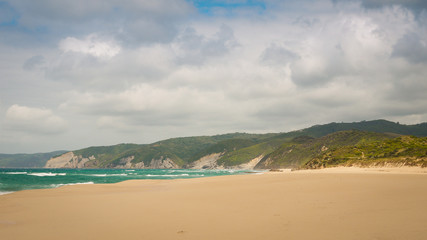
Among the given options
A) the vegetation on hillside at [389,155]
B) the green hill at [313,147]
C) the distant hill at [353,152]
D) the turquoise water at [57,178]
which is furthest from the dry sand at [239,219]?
the green hill at [313,147]

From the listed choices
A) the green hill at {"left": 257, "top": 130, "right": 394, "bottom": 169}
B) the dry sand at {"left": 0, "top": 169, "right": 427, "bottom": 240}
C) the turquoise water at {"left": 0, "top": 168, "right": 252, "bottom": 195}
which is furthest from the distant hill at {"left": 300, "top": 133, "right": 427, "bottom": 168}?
the turquoise water at {"left": 0, "top": 168, "right": 252, "bottom": 195}

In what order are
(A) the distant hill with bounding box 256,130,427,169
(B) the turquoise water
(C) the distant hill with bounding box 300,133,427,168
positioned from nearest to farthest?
1. (C) the distant hill with bounding box 300,133,427,168
2. (B) the turquoise water
3. (A) the distant hill with bounding box 256,130,427,169

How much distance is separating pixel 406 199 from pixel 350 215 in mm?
3487

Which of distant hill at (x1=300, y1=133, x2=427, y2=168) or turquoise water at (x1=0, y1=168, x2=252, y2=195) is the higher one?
distant hill at (x1=300, y1=133, x2=427, y2=168)

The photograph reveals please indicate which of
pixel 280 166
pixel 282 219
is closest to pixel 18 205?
pixel 282 219

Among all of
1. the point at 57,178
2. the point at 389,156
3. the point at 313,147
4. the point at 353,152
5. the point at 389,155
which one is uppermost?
the point at 313,147

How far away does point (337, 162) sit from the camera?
191 ft

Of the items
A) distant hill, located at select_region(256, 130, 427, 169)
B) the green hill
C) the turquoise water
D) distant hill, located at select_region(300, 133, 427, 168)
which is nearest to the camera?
distant hill, located at select_region(300, 133, 427, 168)

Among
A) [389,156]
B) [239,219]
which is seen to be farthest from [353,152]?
[239,219]

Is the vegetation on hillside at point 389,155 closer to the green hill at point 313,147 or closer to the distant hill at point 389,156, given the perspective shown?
the distant hill at point 389,156

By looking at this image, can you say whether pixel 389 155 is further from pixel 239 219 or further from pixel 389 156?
pixel 239 219

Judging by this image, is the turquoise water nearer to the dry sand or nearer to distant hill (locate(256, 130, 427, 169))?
the dry sand

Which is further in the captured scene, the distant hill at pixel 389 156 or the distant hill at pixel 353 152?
the distant hill at pixel 353 152

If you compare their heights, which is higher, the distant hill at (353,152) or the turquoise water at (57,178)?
the distant hill at (353,152)
